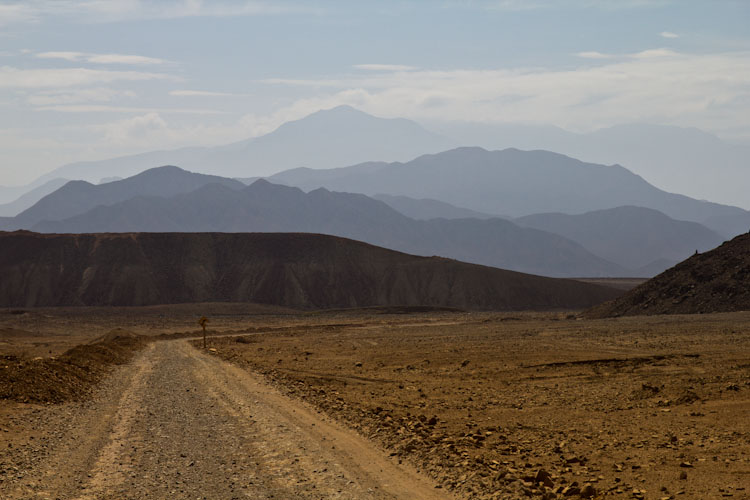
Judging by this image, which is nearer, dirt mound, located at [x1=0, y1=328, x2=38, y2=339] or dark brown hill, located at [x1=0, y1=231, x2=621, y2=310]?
dirt mound, located at [x1=0, y1=328, x2=38, y2=339]

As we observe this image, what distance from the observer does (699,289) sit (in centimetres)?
6088

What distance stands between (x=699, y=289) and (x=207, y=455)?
5562cm

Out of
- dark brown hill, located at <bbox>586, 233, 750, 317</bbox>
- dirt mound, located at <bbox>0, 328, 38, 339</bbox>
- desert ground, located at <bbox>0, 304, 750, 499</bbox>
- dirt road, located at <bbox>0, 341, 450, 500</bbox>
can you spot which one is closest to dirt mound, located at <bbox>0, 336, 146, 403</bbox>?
desert ground, located at <bbox>0, 304, 750, 499</bbox>

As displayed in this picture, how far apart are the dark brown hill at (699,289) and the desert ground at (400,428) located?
25260 mm

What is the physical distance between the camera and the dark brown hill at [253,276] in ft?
372

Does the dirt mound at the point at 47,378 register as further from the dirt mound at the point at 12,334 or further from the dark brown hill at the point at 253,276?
the dark brown hill at the point at 253,276

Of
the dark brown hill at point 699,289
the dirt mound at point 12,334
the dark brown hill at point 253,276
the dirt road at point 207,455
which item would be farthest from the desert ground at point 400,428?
the dark brown hill at point 253,276

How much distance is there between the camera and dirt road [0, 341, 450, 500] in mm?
11234

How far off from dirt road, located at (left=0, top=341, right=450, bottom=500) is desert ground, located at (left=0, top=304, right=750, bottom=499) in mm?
53

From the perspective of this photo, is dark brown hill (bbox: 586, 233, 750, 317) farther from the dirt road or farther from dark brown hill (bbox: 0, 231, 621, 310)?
the dirt road

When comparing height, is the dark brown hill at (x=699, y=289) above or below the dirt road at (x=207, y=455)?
above

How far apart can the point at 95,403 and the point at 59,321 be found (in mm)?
66986

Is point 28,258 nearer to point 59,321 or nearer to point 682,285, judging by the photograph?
point 59,321

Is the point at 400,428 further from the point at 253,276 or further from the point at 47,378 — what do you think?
the point at 253,276
